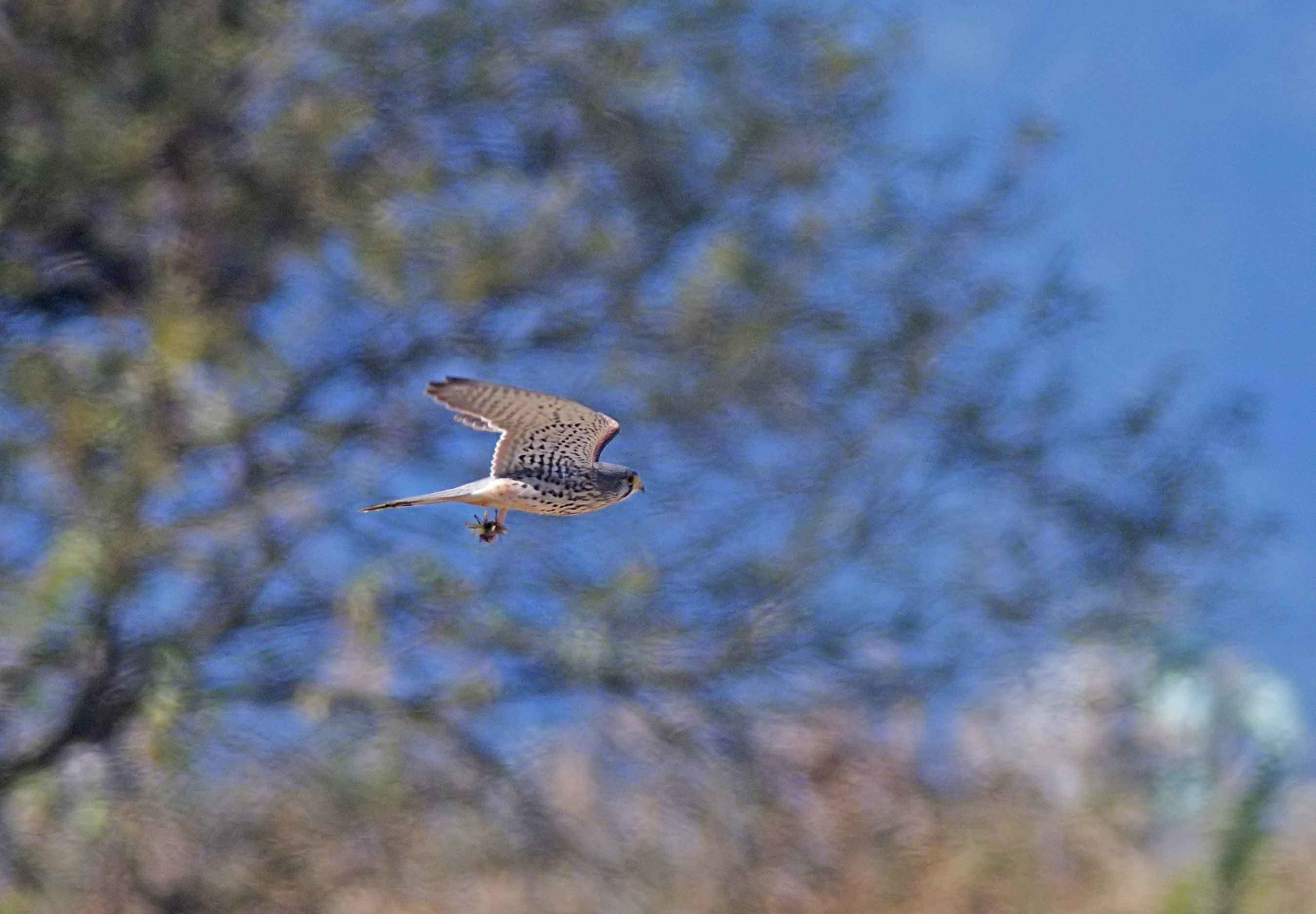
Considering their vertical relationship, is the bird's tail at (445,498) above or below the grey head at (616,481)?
below

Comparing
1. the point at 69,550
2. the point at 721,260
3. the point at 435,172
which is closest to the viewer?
the point at 69,550

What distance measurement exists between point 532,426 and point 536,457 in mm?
57

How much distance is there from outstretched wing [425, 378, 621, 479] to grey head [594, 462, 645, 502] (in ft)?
0.07

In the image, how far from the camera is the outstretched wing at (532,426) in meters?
1.89

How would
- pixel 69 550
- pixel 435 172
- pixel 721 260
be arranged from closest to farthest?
1. pixel 69 550
2. pixel 721 260
3. pixel 435 172

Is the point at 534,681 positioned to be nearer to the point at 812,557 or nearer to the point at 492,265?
the point at 812,557

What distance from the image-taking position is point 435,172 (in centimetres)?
396

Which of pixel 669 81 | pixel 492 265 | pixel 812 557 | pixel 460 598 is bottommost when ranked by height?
pixel 460 598

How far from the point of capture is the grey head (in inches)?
84.0

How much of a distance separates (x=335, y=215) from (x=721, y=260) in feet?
2.91

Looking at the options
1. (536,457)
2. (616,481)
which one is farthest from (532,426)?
(616,481)

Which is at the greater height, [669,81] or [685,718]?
[669,81]

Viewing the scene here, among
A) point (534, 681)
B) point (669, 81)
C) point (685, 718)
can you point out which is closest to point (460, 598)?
point (534, 681)

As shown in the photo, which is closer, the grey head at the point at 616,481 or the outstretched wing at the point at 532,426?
the outstretched wing at the point at 532,426
